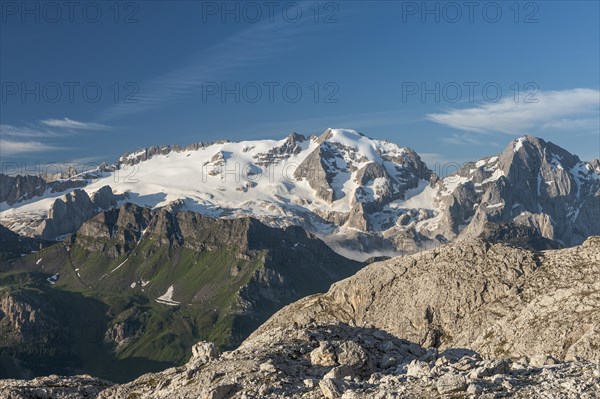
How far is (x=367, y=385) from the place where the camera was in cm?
4506

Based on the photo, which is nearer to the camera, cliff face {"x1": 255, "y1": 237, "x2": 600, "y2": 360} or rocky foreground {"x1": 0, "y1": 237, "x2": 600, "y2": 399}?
rocky foreground {"x1": 0, "y1": 237, "x2": 600, "y2": 399}

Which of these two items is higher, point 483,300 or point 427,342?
point 483,300

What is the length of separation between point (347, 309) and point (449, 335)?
20.2m

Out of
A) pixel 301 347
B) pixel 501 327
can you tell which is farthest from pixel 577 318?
pixel 301 347

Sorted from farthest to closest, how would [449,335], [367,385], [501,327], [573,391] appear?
A: [449,335]
[501,327]
[367,385]
[573,391]

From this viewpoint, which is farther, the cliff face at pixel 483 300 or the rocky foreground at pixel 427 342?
the cliff face at pixel 483 300

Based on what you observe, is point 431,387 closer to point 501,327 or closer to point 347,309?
point 501,327

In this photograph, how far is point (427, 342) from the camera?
91312 millimetres

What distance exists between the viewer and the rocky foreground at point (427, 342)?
43.6 meters

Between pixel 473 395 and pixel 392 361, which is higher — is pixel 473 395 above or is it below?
above

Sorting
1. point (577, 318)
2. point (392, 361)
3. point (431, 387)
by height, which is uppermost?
point (431, 387)

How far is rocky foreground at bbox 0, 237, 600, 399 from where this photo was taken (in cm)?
4359

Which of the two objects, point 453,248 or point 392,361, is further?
point 453,248

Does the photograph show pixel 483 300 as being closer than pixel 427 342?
Yes
